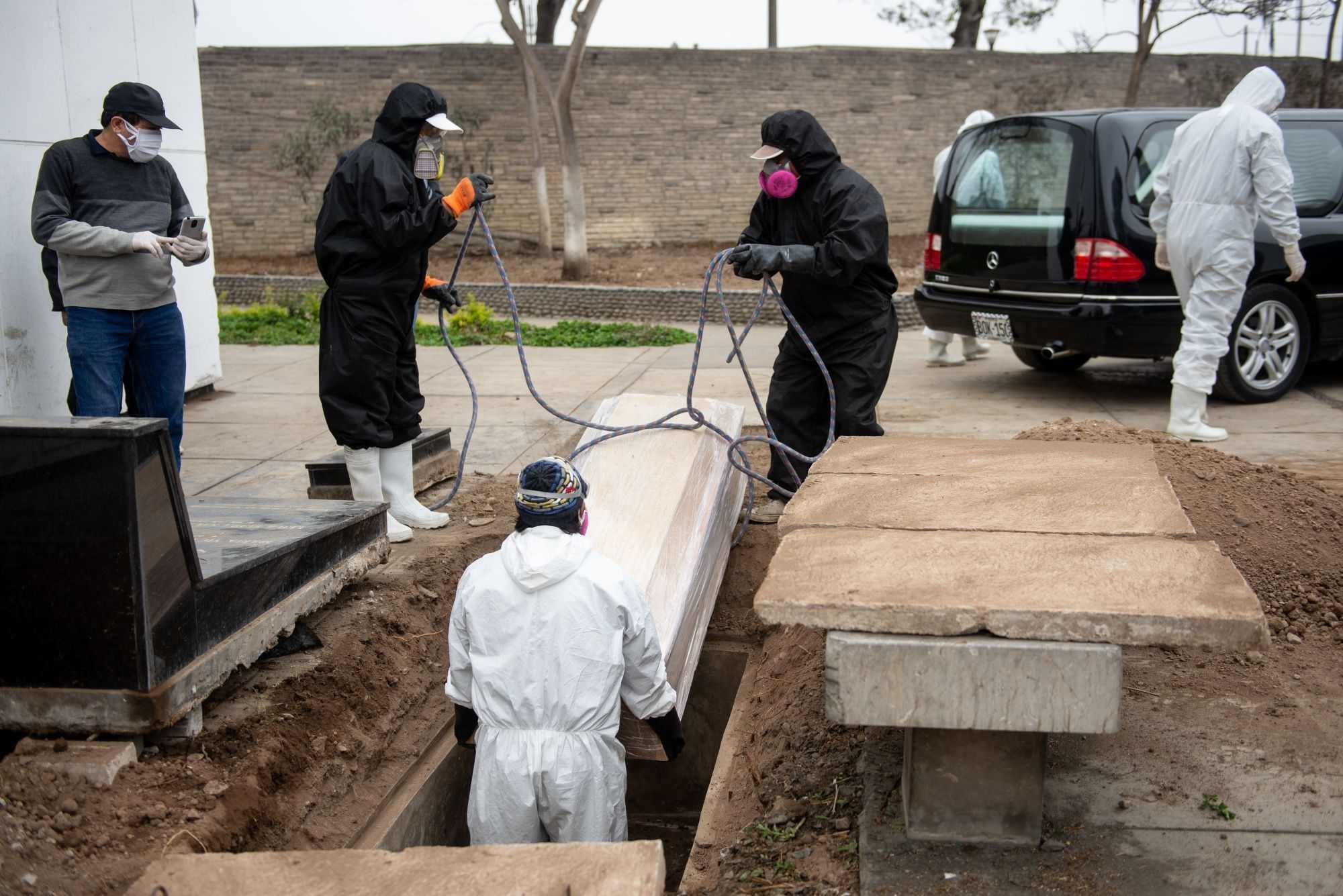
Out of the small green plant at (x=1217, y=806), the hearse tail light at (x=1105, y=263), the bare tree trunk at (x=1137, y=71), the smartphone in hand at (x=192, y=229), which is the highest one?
the bare tree trunk at (x=1137, y=71)

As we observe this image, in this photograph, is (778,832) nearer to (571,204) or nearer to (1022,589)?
(1022,589)

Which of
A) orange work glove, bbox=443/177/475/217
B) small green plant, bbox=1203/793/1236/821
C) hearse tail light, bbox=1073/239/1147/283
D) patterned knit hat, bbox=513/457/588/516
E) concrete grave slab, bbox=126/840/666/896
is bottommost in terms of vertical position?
small green plant, bbox=1203/793/1236/821

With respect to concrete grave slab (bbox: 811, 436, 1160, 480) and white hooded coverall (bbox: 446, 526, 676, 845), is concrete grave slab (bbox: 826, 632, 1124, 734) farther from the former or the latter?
concrete grave slab (bbox: 811, 436, 1160, 480)

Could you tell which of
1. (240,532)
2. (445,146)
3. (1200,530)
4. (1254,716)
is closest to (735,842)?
(1254,716)

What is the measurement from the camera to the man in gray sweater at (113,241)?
510 centimetres

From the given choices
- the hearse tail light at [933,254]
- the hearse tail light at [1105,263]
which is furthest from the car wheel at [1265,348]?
the hearse tail light at [933,254]

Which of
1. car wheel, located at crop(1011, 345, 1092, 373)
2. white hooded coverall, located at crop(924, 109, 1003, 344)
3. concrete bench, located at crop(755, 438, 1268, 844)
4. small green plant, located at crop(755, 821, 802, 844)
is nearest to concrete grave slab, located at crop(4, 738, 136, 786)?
small green plant, located at crop(755, 821, 802, 844)

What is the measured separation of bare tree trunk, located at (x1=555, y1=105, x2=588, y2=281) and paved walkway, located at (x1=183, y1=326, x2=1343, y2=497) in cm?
501

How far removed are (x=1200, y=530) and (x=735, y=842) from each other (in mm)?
2498

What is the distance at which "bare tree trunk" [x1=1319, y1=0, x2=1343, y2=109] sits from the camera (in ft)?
59.8

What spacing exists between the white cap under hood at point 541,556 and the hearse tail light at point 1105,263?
17.5 ft

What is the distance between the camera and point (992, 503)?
3648mm

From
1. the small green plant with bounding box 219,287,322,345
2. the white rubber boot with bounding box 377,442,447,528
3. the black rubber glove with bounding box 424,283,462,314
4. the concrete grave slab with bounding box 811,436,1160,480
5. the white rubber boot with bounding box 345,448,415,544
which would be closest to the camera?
the concrete grave slab with bounding box 811,436,1160,480

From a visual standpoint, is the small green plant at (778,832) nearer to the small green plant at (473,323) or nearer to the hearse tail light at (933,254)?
the hearse tail light at (933,254)
